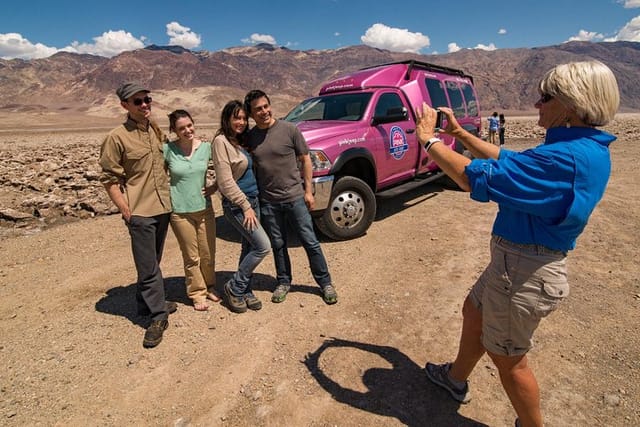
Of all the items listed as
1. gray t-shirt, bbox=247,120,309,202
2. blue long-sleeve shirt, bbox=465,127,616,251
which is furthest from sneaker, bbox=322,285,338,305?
blue long-sleeve shirt, bbox=465,127,616,251

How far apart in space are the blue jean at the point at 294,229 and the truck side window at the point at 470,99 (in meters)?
6.01

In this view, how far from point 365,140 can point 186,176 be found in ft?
8.90

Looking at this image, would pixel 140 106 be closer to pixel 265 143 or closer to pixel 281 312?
pixel 265 143

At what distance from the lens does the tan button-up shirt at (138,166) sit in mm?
2920

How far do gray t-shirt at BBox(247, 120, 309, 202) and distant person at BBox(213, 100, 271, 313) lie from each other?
0.26ft

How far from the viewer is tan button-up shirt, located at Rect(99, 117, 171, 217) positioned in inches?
115

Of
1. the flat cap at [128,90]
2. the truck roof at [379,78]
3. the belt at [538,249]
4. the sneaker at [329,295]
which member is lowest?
the sneaker at [329,295]

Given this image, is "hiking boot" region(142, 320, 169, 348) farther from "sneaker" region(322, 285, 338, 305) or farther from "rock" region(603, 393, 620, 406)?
"rock" region(603, 393, 620, 406)

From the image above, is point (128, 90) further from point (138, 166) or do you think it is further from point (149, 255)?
point (149, 255)

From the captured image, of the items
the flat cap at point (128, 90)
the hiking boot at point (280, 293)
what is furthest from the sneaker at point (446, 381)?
the flat cap at point (128, 90)

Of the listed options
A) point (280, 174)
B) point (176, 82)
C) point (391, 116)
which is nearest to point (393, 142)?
point (391, 116)

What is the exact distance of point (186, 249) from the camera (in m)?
3.52

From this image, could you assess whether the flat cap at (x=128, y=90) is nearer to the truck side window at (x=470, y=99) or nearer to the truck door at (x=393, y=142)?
the truck door at (x=393, y=142)

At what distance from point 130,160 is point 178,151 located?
415mm
